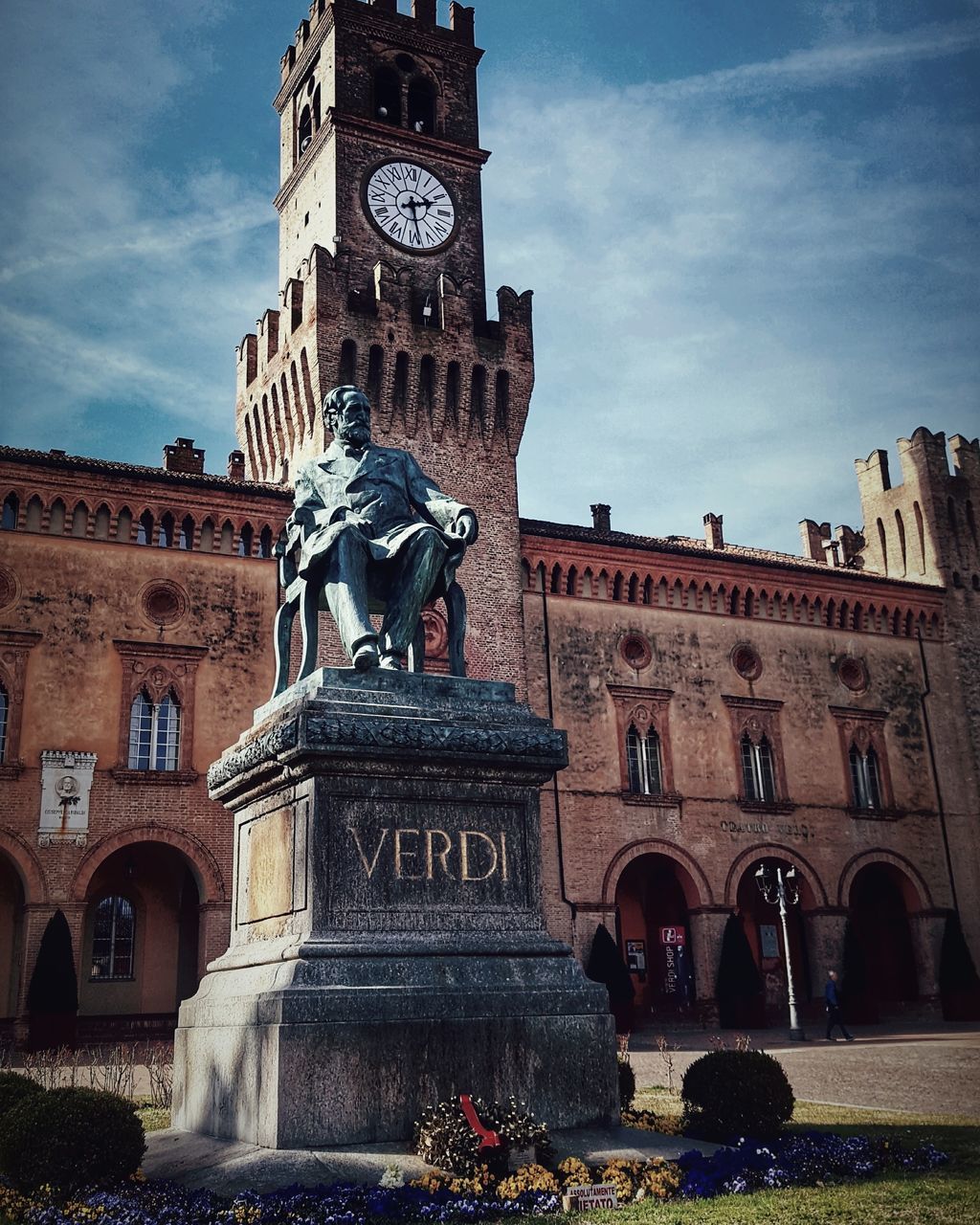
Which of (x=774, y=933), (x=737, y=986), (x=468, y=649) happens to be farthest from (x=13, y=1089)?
(x=774, y=933)

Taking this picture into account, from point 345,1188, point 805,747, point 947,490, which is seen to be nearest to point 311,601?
point 345,1188

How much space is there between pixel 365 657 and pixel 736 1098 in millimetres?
4025

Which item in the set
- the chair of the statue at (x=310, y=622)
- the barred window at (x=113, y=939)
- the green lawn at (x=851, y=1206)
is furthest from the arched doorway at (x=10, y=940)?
the green lawn at (x=851, y=1206)

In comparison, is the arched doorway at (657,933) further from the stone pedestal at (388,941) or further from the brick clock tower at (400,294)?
the stone pedestal at (388,941)

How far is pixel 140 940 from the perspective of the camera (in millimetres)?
28984

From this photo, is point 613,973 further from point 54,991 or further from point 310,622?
point 310,622

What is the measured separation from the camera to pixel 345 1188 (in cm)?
662

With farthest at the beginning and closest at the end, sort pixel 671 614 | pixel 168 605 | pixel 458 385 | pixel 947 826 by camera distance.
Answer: pixel 947 826
pixel 671 614
pixel 458 385
pixel 168 605

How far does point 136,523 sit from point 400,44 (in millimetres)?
16641

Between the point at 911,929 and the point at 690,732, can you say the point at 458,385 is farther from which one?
the point at 911,929

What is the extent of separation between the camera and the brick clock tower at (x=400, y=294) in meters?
32.2

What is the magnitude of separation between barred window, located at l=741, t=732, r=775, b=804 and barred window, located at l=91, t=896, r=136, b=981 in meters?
16.5

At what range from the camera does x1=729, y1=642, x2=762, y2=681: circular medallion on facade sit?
120ft

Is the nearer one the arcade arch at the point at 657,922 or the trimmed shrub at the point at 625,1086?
the trimmed shrub at the point at 625,1086
